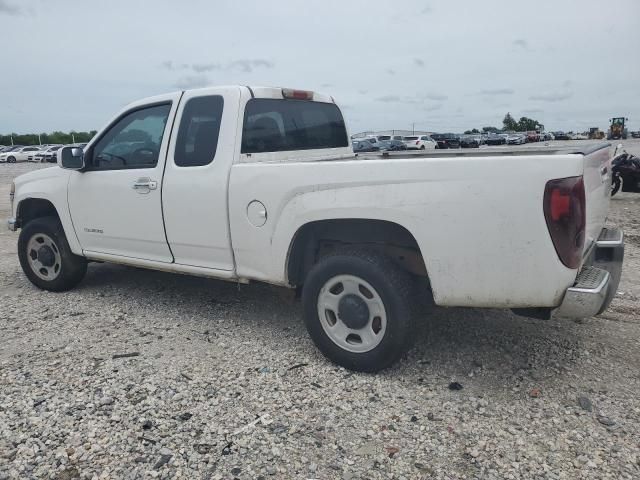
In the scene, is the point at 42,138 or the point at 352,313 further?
the point at 42,138

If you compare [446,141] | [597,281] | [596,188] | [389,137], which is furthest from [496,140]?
[597,281]

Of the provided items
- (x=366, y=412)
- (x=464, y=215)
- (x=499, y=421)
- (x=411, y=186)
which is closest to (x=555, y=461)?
(x=499, y=421)

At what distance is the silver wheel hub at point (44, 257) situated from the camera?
5.18 m

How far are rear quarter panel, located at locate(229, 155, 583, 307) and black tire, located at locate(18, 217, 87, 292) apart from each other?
2875 mm

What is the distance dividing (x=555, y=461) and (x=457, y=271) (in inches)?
41.7

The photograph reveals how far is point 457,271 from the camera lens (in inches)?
115

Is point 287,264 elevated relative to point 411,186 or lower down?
lower down

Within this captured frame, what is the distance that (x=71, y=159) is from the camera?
464cm

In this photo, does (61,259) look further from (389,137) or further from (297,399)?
(389,137)

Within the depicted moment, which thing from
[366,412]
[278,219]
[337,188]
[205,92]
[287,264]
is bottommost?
[366,412]

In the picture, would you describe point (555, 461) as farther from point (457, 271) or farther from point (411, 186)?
point (411, 186)

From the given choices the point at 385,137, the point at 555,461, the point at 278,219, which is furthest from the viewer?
the point at 385,137

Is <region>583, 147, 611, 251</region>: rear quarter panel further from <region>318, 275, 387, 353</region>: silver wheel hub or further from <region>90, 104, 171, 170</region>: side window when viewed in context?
<region>90, 104, 171, 170</region>: side window

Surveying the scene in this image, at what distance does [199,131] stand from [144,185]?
26.1 inches
